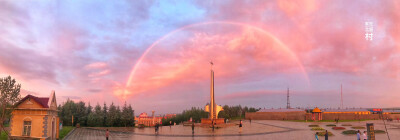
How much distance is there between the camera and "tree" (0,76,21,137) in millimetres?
26828

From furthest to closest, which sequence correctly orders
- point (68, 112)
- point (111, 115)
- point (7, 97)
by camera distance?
point (68, 112) < point (111, 115) < point (7, 97)

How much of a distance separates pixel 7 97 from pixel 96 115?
37.3 m

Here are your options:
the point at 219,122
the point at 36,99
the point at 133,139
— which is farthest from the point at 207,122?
the point at 36,99

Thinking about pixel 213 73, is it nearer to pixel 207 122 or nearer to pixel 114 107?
pixel 207 122

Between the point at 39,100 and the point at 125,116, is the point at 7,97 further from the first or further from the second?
the point at 125,116

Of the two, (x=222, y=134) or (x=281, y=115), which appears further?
(x=281, y=115)

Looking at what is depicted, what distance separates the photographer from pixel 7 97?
27.2 m

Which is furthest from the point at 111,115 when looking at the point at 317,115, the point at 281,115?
the point at 317,115

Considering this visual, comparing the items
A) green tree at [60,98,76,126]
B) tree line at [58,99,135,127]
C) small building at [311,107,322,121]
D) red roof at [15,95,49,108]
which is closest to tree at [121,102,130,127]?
tree line at [58,99,135,127]

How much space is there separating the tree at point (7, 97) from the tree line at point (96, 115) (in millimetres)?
33521

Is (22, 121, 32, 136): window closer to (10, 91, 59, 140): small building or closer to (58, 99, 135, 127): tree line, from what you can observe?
(10, 91, 59, 140): small building

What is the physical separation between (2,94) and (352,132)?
43288mm

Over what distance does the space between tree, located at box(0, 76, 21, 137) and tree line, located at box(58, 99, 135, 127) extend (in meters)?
33.5

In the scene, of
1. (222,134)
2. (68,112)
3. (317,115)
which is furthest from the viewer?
(317,115)
